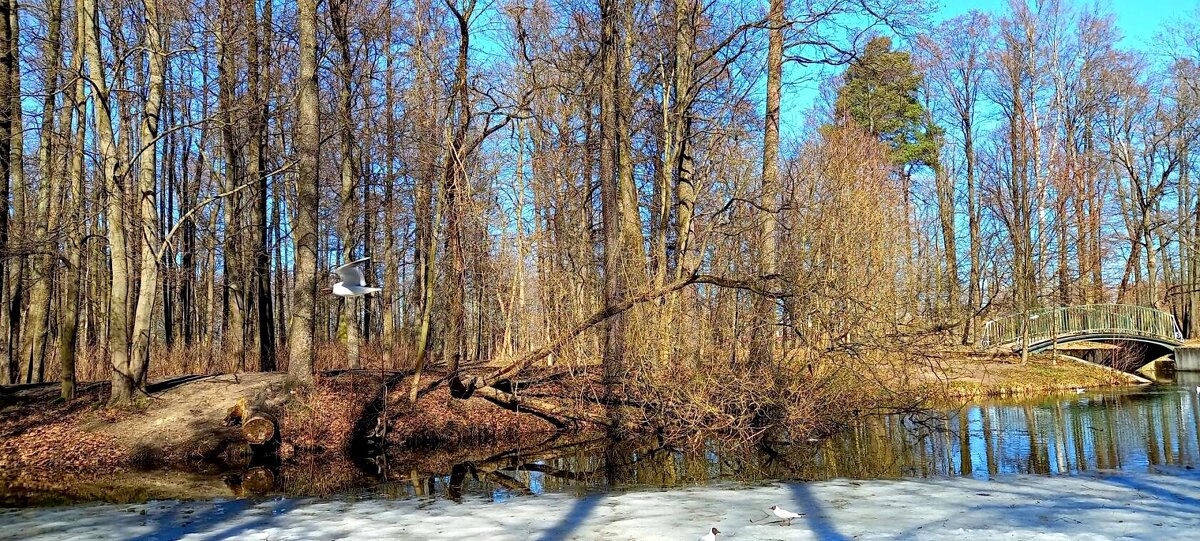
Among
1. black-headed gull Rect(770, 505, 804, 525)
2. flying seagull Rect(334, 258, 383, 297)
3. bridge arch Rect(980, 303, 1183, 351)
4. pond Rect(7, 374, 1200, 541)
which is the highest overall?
flying seagull Rect(334, 258, 383, 297)

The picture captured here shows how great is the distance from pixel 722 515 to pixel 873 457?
4969 mm

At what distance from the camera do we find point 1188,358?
2580cm

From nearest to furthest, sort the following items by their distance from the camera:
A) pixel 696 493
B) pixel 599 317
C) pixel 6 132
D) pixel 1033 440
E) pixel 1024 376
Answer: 1. pixel 696 493
2. pixel 1033 440
3. pixel 599 317
4. pixel 6 132
5. pixel 1024 376

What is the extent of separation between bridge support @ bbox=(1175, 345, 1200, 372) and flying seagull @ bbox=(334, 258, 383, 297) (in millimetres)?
25337

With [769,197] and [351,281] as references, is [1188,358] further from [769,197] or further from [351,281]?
[351,281]

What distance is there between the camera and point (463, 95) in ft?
43.7

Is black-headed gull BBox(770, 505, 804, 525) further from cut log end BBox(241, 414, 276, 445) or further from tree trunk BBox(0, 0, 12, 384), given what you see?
tree trunk BBox(0, 0, 12, 384)

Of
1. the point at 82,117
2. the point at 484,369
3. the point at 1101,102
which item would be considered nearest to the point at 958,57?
the point at 1101,102

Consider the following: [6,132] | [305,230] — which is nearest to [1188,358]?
[305,230]

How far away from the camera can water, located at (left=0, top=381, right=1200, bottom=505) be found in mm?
9211

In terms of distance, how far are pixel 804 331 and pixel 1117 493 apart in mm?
5637

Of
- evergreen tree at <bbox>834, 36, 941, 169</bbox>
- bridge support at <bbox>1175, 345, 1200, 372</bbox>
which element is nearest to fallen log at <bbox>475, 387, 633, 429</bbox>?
evergreen tree at <bbox>834, 36, 941, 169</bbox>

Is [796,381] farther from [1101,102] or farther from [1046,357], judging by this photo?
[1101,102]

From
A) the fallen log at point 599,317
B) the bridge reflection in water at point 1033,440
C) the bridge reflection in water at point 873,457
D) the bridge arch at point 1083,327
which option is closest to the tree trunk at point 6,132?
the fallen log at point 599,317
